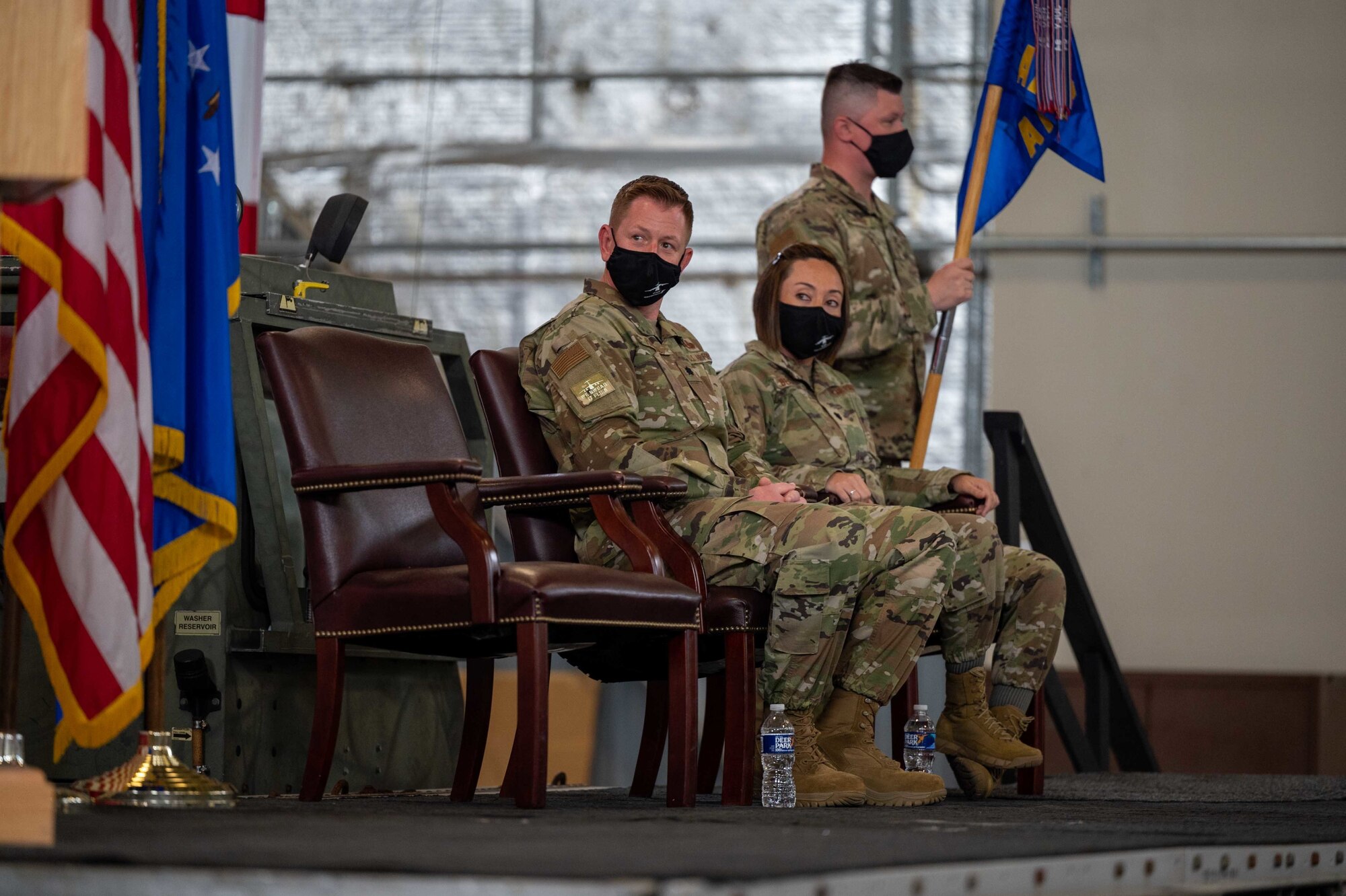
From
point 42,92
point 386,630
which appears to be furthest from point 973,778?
point 42,92

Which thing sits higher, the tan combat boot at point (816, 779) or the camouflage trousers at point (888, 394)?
the camouflage trousers at point (888, 394)

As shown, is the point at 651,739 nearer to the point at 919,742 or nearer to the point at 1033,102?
the point at 919,742

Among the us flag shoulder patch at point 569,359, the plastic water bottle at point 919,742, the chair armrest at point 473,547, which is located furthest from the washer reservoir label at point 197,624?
the plastic water bottle at point 919,742

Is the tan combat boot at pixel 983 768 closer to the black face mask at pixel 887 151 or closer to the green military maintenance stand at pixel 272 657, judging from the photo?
the green military maintenance stand at pixel 272 657

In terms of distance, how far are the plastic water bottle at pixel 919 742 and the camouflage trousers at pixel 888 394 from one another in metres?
0.91

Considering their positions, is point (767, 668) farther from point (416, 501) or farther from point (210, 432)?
point (210, 432)

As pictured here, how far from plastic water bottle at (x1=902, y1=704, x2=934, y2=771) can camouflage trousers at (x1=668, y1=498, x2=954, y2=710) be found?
13.7 inches

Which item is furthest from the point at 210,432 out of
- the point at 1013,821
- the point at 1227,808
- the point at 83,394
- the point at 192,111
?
the point at 1227,808

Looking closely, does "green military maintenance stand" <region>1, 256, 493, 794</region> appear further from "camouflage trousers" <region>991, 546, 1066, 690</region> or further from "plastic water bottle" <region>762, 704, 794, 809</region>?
"camouflage trousers" <region>991, 546, 1066, 690</region>

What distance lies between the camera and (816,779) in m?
3.06

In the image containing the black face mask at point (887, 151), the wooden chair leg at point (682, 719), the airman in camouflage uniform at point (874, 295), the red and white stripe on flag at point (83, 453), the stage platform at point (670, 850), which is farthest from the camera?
the black face mask at point (887, 151)

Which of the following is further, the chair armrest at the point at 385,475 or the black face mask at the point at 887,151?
the black face mask at the point at 887,151

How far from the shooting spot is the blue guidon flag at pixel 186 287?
2.75 meters

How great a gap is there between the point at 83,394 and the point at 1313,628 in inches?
234
